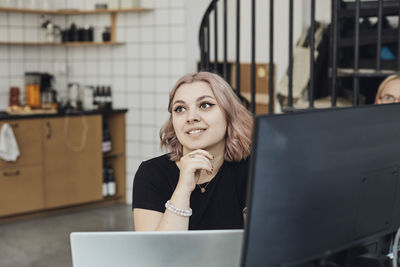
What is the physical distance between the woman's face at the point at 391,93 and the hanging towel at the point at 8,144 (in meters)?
3.12

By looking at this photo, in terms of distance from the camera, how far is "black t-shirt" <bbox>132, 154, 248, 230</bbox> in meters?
1.59

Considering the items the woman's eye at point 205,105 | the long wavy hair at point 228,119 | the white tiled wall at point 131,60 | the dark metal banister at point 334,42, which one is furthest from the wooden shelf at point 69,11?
the woman's eye at point 205,105

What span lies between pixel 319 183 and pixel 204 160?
0.63 meters

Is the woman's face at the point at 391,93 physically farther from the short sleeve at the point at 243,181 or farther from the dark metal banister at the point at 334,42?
the short sleeve at the point at 243,181

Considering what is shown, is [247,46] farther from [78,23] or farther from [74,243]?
[74,243]

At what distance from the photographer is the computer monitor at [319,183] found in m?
0.79

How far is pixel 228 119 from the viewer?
5.43 ft

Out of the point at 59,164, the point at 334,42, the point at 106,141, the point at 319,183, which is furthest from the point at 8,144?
the point at 319,183

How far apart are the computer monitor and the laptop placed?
0.53 feet

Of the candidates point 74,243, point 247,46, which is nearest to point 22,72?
point 247,46

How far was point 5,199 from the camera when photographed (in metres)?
4.67

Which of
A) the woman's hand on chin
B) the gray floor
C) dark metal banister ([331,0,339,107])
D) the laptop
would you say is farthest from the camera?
the gray floor

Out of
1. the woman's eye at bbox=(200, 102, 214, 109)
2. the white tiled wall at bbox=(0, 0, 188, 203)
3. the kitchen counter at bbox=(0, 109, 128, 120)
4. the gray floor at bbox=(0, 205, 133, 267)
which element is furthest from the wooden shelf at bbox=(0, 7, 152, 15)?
the woman's eye at bbox=(200, 102, 214, 109)

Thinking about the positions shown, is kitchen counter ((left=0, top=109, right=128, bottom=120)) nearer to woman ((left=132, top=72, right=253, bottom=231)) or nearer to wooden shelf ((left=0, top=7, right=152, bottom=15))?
wooden shelf ((left=0, top=7, right=152, bottom=15))
